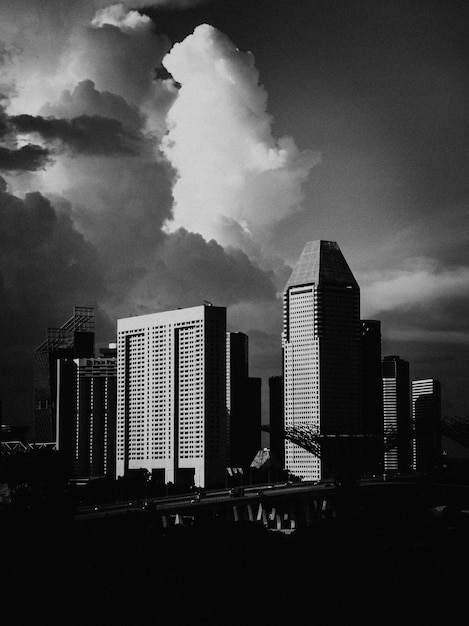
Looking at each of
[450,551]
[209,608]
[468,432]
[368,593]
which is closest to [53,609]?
[209,608]

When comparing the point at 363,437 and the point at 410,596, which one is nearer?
the point at 410,596

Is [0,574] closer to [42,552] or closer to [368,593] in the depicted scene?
[42,552]

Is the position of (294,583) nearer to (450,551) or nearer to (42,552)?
(450,551)

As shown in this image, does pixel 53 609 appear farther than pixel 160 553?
No

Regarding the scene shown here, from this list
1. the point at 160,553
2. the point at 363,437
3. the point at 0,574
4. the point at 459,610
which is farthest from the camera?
the point at 363,437

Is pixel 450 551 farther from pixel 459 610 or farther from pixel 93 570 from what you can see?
pixel 93 570

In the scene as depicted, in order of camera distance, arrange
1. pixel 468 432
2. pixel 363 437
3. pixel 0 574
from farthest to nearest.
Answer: pixel 363 437 < pixel 468 432 < pixel 0 574

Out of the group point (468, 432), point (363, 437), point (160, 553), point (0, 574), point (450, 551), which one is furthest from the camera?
point (363, 437)

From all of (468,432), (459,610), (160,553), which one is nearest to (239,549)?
(160,553)

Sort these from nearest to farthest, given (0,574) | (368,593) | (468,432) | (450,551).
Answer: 1. (368,593)
2. (0,574)
3. (450,551)
4. (468,432)
